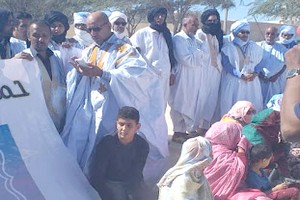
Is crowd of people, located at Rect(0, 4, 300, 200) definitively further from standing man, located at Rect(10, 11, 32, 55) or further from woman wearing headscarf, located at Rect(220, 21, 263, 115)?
woman wearing headscarf, located at Rect(220, 21, 263, 115)

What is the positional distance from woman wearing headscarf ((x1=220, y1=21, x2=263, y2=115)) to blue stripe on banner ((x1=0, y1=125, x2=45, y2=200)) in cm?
417

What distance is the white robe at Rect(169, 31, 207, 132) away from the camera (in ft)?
26.0

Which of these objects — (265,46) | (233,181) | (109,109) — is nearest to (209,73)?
(265,46)

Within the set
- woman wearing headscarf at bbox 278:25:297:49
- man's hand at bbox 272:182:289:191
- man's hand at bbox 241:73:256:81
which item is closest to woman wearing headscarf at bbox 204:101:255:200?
man's hand at bbox 272:182:289:191

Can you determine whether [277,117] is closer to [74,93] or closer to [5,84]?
[74,93]

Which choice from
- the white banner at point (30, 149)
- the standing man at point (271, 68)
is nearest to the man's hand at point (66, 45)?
the white banner at point (30, 149)

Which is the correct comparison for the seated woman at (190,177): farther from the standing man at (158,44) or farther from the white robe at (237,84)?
the white robe at (237,84)

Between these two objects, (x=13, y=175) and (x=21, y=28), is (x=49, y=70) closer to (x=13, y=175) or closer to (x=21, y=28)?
(x=13, y=175)

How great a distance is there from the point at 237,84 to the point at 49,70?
3422 mm

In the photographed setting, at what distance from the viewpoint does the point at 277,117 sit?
5215mm

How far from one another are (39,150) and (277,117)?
82.0 inches

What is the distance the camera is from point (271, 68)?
890 cm

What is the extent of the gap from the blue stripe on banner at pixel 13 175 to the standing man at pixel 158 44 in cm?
339

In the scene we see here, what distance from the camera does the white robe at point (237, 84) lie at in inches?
319
